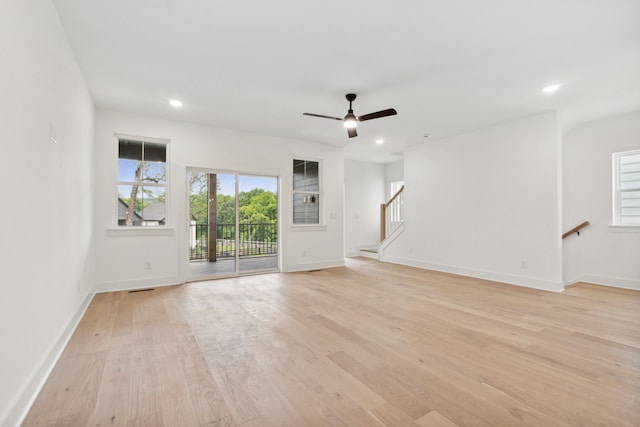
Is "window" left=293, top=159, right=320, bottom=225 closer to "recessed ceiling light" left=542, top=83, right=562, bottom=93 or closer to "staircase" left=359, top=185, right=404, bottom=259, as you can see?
"staircase" left=359, top=185, right=404, bottom=259

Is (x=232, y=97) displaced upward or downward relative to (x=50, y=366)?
upward

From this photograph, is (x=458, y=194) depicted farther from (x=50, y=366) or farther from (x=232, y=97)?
(x=50, y=366)

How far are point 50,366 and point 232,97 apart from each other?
3.44 m

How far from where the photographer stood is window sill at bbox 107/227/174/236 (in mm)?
4547

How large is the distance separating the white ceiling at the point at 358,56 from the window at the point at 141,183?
646 mm

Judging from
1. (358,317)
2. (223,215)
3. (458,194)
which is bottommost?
(358,317)

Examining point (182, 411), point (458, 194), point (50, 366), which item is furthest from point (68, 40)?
point (458, 194)

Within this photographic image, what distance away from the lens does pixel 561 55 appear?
305 centimetres

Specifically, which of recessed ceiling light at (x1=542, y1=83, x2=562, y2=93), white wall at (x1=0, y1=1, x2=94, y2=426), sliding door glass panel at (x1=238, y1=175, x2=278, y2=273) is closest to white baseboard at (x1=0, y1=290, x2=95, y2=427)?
white wall at (x1=0, y1=1, x2=94, y2=426)

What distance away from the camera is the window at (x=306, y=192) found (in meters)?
6.37

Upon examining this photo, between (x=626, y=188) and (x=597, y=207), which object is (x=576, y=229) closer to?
(x=597, y=207)

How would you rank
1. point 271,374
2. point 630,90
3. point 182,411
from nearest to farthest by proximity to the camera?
point 182,411 < point 271,374 < point 630,90

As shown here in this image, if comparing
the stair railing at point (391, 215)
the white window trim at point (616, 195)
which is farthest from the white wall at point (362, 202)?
the white window trim at point (616, 195)

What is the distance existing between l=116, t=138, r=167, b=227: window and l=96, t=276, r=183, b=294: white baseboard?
0.88 meters
